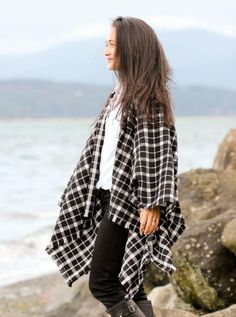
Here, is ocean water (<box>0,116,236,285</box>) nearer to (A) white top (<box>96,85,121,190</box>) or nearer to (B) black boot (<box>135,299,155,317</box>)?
(A) white top (<box>96,85,121,190</box>)

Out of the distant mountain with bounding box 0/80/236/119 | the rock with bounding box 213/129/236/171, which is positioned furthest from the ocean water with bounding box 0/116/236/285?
the distant mountain with bounding box 0/80/236/119

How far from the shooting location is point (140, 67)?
4082 mm

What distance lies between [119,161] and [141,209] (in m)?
0.27

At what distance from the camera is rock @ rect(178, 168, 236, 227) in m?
7.48

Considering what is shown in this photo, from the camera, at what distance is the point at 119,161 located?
159 inches

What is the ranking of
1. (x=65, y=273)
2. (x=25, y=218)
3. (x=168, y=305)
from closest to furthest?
(x=65, y=273), (x=168, y=305), (x=25, y=218)

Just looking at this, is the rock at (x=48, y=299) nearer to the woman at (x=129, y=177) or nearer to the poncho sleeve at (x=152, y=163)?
the woman at (x=129, y=177)

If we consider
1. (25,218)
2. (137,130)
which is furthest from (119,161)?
(25,218)

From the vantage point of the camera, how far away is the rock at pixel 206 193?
7.48 m

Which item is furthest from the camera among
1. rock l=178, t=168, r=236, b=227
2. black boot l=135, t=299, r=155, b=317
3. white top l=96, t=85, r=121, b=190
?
rock l=178, t=168, r=236, b=227

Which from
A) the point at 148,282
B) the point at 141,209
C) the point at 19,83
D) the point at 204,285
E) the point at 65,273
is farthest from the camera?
the point at 19,83

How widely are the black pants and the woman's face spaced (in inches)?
25.3

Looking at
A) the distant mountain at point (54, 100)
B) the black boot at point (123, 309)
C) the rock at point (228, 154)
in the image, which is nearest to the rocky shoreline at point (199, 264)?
the rock at point (228, 154)

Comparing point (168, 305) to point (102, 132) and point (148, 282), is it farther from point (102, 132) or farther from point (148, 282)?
point (102, 132)
